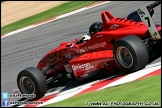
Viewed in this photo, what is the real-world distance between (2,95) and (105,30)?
297 centimetres

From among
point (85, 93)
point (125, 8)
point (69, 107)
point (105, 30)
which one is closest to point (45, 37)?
point (125, 8)

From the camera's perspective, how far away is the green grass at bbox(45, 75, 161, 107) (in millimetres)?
6004

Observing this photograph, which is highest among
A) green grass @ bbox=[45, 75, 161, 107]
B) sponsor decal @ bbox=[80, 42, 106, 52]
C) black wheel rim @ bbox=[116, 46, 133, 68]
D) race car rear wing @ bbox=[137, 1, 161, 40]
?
race car rear wing @ bbox=[137, 1, 161, 40]

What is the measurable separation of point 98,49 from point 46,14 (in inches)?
528

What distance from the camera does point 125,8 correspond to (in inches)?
687

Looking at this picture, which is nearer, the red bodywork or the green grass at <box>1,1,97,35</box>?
the red bodywork

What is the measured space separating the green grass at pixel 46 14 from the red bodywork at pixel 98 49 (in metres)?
11.8

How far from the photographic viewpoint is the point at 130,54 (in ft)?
25.7

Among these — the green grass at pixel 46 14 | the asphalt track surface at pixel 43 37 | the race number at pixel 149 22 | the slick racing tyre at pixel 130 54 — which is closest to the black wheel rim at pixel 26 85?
the asphalt track surface at pixel 43 37

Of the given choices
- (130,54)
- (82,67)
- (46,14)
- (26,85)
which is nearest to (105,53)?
(82,67)

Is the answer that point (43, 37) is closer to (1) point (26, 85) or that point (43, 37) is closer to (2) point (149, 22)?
(1) point (26, 85)

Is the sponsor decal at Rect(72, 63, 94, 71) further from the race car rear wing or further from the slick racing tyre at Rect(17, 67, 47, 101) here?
the race car rear wing

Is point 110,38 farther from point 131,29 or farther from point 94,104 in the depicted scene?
point 94,104

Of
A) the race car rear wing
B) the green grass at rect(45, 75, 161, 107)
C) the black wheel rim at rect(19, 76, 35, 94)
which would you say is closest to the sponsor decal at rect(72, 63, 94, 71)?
the black wheel rim at rect(19, 76, 35, 94)
